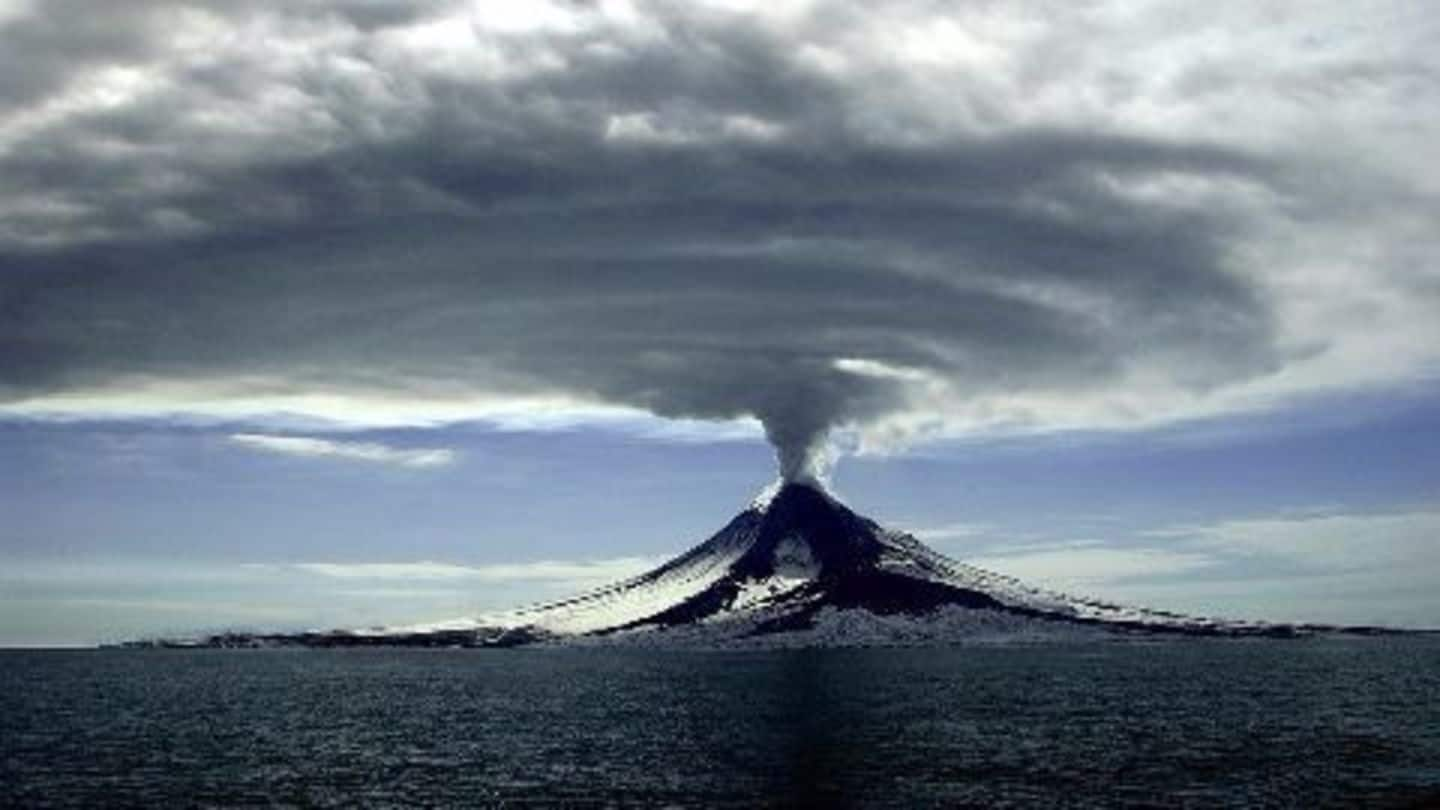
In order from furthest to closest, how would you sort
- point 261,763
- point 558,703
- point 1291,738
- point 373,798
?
point 558,703 < point 1291,738 < point 261,763 < point 373,798

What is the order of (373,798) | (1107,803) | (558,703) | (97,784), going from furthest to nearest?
(558,703)
(97,784)
(373,798)
(1107,803)

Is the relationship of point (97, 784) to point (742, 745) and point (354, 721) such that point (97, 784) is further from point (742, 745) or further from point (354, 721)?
point (354, 721)

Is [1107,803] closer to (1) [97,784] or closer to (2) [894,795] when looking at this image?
(2) [894,795]

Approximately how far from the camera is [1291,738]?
401ft

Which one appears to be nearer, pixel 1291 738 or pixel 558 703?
pixel 1291 738

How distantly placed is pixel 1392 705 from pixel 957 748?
243 feet

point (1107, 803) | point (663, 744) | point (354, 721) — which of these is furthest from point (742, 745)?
point (354, 721)

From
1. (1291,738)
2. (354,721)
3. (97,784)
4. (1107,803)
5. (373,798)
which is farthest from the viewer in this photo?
(354,721)

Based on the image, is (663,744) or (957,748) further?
(663,744)

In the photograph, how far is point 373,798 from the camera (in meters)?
89.5

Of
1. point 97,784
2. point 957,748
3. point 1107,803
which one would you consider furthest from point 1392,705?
point 97,784

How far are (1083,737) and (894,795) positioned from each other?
146 ft

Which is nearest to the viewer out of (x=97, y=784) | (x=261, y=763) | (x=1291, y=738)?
(x=97, y=784)

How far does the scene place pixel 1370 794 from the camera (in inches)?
3339
